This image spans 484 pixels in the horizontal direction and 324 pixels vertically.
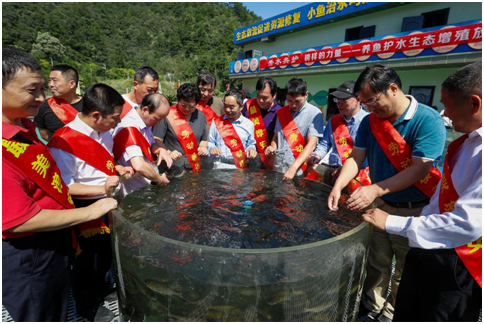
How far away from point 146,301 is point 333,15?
50.4 ft

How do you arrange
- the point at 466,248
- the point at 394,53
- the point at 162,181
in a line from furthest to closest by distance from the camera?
the point at 394,53
the point at 162,181
the point at 466,248

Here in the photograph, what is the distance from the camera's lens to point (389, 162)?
214 centimetres

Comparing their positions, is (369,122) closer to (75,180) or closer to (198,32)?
(75,180)

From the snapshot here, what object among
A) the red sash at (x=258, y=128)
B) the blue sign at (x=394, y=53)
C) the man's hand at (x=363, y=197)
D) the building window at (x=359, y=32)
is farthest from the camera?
the building window at (x=359, y=32)

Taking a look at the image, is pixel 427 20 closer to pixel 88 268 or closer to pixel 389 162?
pixel 389 162

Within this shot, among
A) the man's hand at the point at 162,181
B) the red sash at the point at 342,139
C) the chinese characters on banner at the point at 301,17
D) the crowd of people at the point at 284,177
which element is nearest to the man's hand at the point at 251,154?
the crowd of people at the point at 284,177

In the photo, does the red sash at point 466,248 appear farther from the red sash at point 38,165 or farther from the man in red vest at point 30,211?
the red sash at point 38,165

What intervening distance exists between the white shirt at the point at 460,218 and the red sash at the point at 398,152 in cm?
55

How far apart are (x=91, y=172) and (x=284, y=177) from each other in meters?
1.82

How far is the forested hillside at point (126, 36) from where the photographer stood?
4444cm

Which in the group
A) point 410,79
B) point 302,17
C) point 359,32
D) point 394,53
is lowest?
point 410,79

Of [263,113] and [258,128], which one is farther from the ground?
[263,113]

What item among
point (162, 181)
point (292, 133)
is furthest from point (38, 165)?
point (292, 133)

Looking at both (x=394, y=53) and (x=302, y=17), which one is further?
(x=302, y=17)
